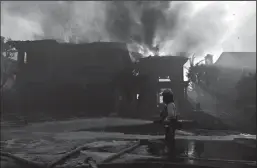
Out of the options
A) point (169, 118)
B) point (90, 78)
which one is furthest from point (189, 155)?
point (90, 78)

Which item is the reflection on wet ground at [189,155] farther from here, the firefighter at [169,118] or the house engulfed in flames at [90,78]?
the house engulfed in flames at [90,78]

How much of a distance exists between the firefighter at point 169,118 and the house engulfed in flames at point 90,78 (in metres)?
20.4

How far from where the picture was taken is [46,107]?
104 feet

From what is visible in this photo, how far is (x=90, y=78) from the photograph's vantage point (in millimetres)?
33719

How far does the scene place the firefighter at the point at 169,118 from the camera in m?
7.89

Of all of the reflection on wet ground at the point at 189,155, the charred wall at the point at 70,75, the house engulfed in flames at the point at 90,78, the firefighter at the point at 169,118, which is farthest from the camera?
the charred wall at the point at 70,75

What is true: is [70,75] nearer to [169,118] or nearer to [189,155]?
[169,118]

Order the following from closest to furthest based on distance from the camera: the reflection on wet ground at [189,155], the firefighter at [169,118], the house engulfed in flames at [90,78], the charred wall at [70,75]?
the reflection on wet ground at [189,155]
the firefighter at [169,118]
the house engulfed in flames at [90,78]
the charred wall at [70,75]

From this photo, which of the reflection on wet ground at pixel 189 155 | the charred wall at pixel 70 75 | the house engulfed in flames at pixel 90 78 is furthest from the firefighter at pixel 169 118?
the charred wall at pixel 70 75

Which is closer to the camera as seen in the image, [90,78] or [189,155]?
[189,155]

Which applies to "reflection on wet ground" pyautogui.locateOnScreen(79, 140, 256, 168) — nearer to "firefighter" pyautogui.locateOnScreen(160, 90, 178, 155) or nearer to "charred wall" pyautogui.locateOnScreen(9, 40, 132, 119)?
"firefighter" pyautogui.locateOnScreen(160, 90, 178, 155)

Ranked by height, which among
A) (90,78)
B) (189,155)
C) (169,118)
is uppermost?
(90,78)

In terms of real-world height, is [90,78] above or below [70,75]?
below

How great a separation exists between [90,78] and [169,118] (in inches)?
1040
